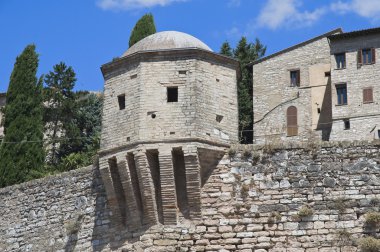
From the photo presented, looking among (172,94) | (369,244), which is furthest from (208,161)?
(369,244)

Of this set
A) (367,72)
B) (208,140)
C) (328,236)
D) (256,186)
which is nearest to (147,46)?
(208,140)

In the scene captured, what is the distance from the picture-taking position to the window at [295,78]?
43719 mm

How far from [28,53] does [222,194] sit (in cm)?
1846

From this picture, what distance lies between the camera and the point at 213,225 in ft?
70.0

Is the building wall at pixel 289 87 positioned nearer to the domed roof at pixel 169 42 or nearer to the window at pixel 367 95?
the window at pixel 367 95

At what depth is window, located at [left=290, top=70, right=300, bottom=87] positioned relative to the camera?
43719mm

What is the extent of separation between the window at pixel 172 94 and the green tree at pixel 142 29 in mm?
18180

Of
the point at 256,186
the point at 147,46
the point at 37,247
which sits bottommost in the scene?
the point at 37,247

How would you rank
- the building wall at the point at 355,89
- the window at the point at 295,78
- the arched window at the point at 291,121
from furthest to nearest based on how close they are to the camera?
the window at the point at 295,78, the arched window at the point at 291,121, the building wall at the point at 355,89

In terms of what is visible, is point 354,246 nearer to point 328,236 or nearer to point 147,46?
point 328,236

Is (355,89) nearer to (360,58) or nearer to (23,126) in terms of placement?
(360,58)

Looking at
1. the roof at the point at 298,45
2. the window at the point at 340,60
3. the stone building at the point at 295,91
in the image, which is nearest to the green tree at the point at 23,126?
the stone building at the point at 295,91

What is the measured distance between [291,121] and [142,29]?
8.44m

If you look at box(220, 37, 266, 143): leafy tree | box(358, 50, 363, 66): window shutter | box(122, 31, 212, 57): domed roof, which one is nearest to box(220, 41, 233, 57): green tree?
box(220, 37, 266, 143): leafy tree
